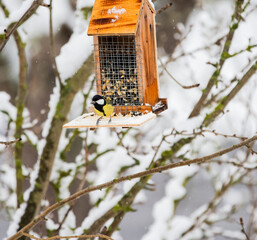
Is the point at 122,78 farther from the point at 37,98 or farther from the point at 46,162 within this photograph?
the point at 37,98

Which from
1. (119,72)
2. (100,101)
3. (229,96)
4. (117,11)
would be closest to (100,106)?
(100,101)

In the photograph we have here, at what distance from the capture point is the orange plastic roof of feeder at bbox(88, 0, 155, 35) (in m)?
2.40

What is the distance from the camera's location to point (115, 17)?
2.46 meters

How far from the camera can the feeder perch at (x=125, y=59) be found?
8.07 feet

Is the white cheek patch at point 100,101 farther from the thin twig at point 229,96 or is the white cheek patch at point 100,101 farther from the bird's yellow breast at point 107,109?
the thin twig at point 229,96

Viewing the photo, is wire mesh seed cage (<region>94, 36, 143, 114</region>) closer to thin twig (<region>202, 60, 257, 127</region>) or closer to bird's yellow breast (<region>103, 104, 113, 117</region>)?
bird's yellow breast (<region>103, 104, 113, 117</region>)

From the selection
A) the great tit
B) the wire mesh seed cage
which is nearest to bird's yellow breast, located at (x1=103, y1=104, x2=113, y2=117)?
the great tit

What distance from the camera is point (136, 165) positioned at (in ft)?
12.8

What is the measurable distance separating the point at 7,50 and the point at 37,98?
3.02 ft

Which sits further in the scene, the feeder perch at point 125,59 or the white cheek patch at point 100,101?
the feeder perch at point 125,59

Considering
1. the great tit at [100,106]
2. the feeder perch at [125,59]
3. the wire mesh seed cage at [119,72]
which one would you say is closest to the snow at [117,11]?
the feeder perch at [125,59]

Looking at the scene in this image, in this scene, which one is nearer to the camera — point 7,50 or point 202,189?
point 7,50

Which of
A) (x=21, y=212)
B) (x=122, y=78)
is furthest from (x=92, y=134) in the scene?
(x=122, y=78)

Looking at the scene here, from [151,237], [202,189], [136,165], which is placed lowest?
[202,189]
